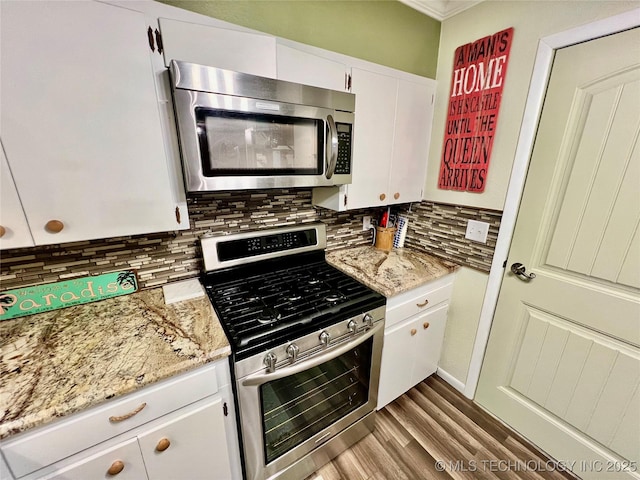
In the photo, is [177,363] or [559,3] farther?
[559,3]

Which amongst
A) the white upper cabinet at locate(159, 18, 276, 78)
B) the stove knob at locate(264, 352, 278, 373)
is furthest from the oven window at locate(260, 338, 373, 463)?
the white upper cabinet at locate(159, 18, 276, 78)

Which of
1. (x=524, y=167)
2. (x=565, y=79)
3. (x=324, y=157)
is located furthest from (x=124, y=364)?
(x=565, y=79)

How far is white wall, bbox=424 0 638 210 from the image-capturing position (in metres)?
1.14

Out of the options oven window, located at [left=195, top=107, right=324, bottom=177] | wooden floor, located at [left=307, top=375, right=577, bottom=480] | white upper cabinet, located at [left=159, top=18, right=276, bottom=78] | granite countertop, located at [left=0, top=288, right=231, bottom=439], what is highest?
white upper cabinet, located at [left=159, top=18, right=276, bottom=78]

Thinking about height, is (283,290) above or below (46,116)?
below

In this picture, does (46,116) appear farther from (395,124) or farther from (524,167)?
(524,167)

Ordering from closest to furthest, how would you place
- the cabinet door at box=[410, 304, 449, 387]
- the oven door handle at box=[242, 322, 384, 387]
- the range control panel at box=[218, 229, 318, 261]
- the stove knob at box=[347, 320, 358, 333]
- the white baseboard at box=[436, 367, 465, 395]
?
the oven door handle at box=[242, 322, 384, 387] → the stove knob at box=[347, 320, 358, 333] → the range control panel at box=[218, 229, 318, 261] → the cabinet door at box=[410, 304, 449, 387] → the white baseboard at box=[436, 367, 465, 395]

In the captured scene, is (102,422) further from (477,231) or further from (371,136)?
(477,231)

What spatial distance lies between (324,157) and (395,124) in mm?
625

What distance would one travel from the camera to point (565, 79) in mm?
1184

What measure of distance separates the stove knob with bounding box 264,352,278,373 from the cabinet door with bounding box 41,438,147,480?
1.52 ft

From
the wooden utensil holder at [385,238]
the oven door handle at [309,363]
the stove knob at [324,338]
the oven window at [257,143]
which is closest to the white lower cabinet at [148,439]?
the oven door handle at [309,363]

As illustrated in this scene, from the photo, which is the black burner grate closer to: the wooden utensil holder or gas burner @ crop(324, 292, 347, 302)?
gas burner @ crop(324, 292, 347, 302)

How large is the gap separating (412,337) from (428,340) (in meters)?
0.23
